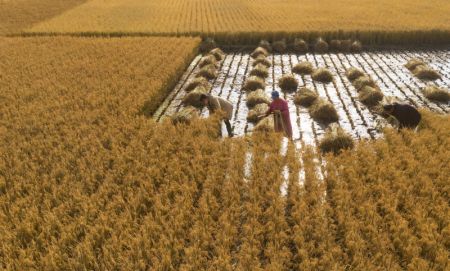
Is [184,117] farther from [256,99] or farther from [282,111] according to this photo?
[256,99]

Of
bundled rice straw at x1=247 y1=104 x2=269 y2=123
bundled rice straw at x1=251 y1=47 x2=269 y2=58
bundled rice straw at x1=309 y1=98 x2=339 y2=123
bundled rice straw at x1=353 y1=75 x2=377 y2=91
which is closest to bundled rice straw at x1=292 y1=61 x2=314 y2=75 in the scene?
bundled rice straw at x1=353 y1=75 x2=377 y2=91

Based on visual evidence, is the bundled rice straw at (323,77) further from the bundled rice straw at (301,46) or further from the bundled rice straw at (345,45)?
the bundled rice straw at (345,45)

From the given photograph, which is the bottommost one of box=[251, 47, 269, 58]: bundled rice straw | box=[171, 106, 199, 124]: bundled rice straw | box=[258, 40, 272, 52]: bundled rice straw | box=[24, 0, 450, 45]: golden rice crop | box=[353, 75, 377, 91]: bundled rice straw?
box=[171, 106, 199, 124]: bundled rice straw


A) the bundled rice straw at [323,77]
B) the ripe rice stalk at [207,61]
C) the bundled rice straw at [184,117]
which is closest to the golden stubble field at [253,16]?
the ripe rice stalk at [207,61]

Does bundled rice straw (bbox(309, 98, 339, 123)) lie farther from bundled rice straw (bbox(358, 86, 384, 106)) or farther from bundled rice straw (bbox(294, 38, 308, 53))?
bundled rice straw (bbox(294, 38, 308, 53))

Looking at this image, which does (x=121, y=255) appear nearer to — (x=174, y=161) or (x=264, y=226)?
(x=264, y=226)
